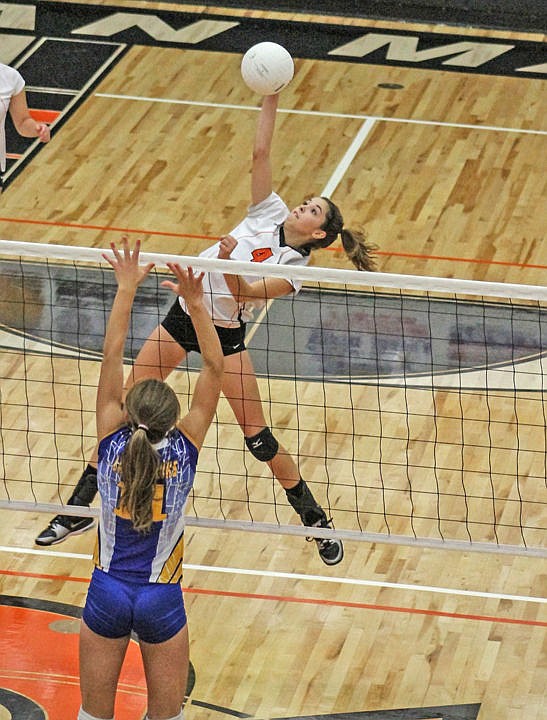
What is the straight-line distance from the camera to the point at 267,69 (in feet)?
26.9

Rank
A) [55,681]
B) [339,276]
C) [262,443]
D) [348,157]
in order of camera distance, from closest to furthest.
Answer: [339,276] < [55,681] < [262,443] < [348,157]

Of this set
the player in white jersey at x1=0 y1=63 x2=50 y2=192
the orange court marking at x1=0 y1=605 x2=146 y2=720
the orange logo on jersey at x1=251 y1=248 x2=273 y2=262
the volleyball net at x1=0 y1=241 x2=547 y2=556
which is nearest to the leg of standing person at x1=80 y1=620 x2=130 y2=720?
the orange court marking at x1=0 y1=605 x2=146 y2=720

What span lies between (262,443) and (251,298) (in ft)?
2.94

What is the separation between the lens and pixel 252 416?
7887mm

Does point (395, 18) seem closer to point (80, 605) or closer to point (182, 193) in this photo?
point (182, 193)

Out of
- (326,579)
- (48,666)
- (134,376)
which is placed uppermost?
(134,376)

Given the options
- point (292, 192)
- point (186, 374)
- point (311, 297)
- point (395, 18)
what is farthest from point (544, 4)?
point (186, 374)

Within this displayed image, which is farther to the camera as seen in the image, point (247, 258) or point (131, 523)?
point (247, 258)

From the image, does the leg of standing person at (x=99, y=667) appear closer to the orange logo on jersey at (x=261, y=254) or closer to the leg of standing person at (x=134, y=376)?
the leg of standing person at (x=134, y=376)

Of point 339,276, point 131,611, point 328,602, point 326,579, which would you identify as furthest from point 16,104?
point 131,611

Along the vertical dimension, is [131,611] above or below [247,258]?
below

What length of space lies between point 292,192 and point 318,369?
3.37 m

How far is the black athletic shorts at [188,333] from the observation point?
7707 mm

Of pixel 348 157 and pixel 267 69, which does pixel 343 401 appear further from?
pixel 348 157
